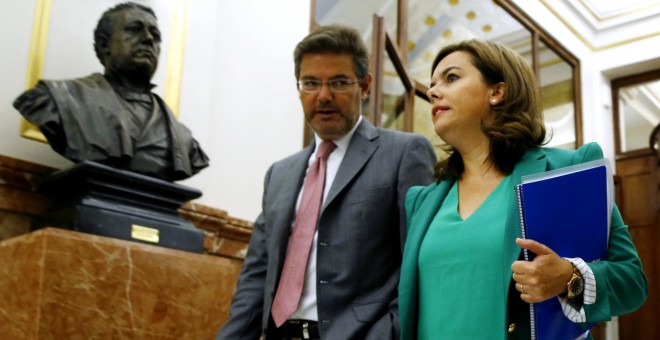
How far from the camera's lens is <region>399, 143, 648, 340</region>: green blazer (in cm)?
136

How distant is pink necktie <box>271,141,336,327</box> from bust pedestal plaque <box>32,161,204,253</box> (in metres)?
1.11

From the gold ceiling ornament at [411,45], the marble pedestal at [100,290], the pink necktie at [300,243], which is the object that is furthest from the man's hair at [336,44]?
the gold ceiling ornament at [411,45]

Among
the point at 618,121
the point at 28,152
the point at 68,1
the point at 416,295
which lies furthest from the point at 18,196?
the point at 618,121

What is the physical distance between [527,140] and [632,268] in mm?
364

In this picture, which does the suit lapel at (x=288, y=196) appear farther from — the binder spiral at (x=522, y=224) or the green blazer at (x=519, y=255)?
the binder spiral at (x=522, y=224)

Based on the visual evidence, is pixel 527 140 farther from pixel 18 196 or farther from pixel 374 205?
pixel 18 196

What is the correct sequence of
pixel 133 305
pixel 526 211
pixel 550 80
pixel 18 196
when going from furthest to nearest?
pixel 550 80
pixel 18 196
pixel 133 305
pixel 526 211

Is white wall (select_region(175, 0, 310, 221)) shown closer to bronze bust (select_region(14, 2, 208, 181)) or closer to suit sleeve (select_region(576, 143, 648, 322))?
bronze bust (select_region(14, 2, 208, 181))

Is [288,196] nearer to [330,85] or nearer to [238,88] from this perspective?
[330,85]

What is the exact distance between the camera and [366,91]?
2.35 m

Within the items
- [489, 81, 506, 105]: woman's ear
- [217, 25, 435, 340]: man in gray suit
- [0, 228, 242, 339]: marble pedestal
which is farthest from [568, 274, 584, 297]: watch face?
[0, 228, 242, 339]: marble pedestal

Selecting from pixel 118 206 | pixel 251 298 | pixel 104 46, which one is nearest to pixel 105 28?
pixel 104 46

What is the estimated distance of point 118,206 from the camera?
309 centimetres

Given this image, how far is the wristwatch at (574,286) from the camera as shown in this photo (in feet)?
4.35
